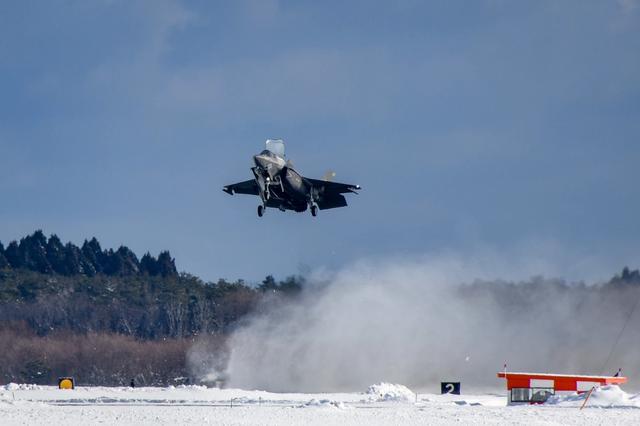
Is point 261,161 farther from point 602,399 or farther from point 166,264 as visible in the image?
point 166,264

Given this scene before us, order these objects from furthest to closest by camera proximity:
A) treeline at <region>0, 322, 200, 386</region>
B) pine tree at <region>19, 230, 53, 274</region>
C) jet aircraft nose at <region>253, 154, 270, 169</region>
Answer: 1. pine tree at <region>19, 230, 53, 274</region>
2. treeline at <region>0, 322, 200, 386</region>
3. jet aircraft nose at <region>253, 154, 270, 169</region>

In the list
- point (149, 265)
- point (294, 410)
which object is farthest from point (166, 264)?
point (294, 410)

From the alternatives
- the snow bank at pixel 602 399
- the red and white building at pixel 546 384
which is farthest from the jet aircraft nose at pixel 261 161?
the snow bank at pixel 602 399

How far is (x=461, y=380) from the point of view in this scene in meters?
88.2

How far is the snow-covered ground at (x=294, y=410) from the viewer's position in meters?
45.5

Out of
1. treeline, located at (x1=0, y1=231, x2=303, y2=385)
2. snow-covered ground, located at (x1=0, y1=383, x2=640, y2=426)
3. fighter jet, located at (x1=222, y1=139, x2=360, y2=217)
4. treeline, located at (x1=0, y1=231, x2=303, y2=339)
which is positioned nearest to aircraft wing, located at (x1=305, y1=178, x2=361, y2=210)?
fighter jet, located at (x1=222, y1=139, x2=360, y2=217)

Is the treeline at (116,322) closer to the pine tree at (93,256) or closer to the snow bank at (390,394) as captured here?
the pine tree at (93,256)

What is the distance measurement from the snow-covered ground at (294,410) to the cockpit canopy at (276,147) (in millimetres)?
12952

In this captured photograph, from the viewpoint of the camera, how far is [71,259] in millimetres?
185500

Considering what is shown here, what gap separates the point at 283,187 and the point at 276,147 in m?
2.18

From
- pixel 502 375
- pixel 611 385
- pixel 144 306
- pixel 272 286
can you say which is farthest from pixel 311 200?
pixel 144 306

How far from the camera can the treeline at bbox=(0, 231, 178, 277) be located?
593ft

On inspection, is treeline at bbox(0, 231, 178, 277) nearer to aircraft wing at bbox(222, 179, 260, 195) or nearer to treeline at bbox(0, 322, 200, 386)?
treeline at bbox(0, 322, 200, 386)

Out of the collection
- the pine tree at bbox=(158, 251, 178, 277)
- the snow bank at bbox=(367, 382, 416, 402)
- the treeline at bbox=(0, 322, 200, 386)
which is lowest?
the snow bank at bbox=(367, 382, 416, 402)
